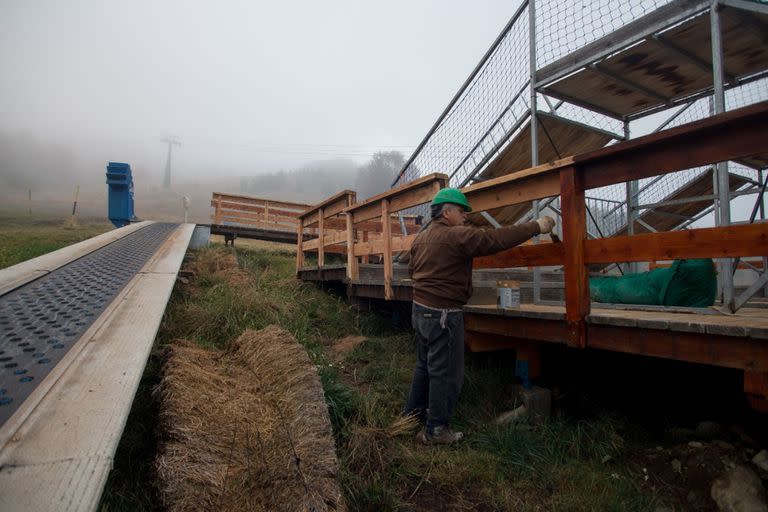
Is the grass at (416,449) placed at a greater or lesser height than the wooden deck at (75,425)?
lesser

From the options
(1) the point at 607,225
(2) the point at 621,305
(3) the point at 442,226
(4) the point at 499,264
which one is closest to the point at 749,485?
(2) the point at 621,305

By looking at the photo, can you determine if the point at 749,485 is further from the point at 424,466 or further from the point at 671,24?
the point at 671,24

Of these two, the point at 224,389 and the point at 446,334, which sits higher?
the point at 446,334

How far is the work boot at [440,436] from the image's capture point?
289 centimetres

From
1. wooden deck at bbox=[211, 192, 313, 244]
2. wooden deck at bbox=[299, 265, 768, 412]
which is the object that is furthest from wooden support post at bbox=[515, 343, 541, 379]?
wooden deck at bbox=[211, 192, 313, 244]

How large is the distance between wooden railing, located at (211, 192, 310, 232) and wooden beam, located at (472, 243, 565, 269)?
10.8 m

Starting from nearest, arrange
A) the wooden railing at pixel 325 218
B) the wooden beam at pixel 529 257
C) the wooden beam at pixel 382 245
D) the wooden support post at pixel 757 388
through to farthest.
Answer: the wooden support post at pixel 757 388 → the wooden beam at pixel 529 257 → the wooden beam at pixel 382 245 → the wooden railing at pixel 325 218

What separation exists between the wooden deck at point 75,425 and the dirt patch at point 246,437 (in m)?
0.33

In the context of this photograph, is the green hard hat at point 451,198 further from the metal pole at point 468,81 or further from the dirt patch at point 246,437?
the metal pole at point 468,81

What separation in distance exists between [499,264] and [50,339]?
3063 millimetres

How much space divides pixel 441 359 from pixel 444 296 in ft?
1.44

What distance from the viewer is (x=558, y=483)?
245 cm

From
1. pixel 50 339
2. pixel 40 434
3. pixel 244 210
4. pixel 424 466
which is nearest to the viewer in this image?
pixel 40 434

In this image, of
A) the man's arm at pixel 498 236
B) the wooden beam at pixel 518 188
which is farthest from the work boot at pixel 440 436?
the wooden beam at pixel 518 188
